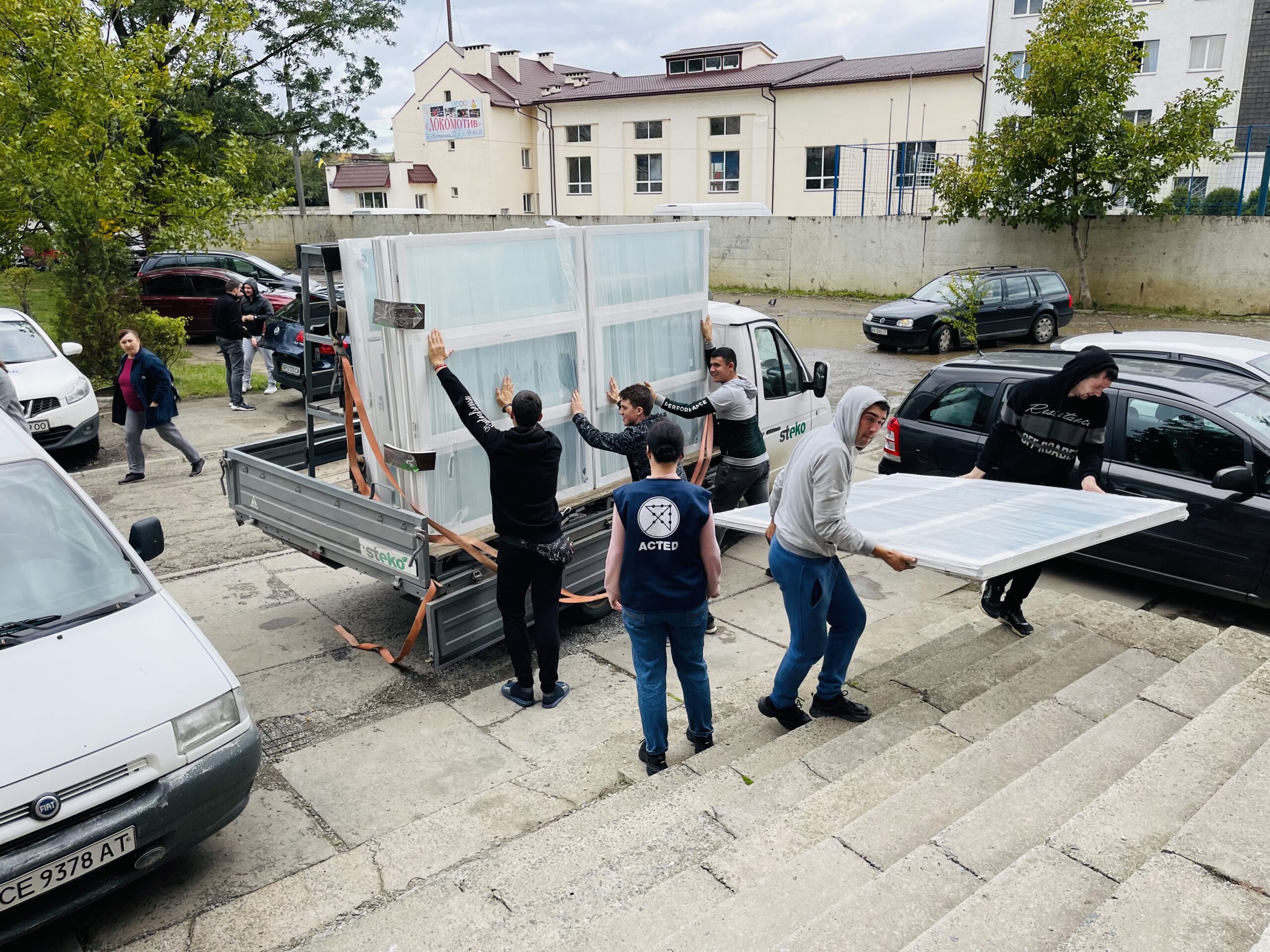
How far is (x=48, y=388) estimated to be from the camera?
33.7 ft

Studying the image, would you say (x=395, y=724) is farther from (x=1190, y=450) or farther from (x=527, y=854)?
(x=1190, y=450)

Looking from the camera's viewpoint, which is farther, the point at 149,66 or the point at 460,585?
the point at 149,66

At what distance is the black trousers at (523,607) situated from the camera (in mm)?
5328

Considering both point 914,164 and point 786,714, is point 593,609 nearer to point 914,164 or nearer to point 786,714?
point 786,714

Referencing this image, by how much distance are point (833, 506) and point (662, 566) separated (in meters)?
0.81

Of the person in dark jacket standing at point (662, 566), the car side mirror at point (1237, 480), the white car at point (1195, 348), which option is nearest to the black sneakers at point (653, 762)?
the person in dark jacket standing at point (662, 566)

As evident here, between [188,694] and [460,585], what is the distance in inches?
81.8

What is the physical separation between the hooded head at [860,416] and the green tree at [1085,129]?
61.5ft

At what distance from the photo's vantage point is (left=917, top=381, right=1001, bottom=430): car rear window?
762 centimetres

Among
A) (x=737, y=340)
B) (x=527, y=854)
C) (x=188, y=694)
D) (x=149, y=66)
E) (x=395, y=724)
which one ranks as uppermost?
(x=149, y=66)

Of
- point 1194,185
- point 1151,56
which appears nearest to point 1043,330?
point 1194,185

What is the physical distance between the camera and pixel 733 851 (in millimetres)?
3414

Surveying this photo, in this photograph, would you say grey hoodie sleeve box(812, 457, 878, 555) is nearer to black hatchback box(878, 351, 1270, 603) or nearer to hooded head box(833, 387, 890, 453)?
hooded head box(833, 387, 890, 453)

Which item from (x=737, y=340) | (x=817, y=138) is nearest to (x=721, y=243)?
(x=817, y=138)
